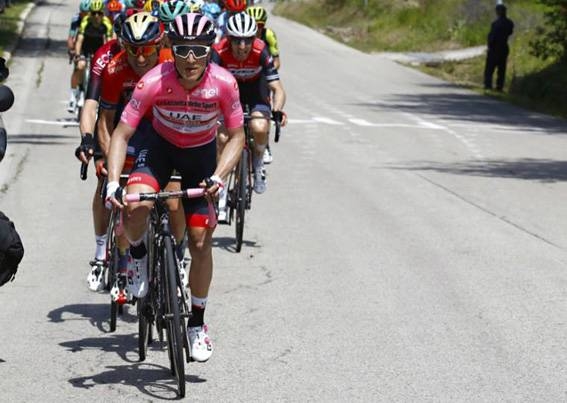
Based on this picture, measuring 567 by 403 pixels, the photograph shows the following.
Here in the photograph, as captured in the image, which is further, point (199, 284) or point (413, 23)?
point (413, 23)

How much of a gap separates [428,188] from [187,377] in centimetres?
921

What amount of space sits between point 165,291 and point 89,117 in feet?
7.90

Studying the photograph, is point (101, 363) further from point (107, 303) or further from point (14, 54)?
point (14, 54)

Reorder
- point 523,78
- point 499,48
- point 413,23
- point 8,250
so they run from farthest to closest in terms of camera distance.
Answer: point 413,23 → point 523,78 → point 499,48 → point 8,250

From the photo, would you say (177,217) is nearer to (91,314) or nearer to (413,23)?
(91,314)

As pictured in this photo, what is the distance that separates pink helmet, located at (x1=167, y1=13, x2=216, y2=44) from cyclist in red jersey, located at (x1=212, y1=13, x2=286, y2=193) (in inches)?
165

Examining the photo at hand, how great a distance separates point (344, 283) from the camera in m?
10.6

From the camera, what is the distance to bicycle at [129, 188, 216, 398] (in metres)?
7.15

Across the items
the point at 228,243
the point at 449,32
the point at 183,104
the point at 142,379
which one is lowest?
the point at 449,32

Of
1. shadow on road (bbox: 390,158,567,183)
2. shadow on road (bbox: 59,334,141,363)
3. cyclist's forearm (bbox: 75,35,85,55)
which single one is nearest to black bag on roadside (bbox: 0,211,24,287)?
shadow on road (bbox: 59,334,141,363)

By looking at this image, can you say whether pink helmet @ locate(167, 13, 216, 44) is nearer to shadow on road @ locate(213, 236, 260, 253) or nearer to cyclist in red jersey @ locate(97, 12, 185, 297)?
cyclist in red jersey @ locate(97, 12, 185, 297)

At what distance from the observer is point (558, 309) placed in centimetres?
969

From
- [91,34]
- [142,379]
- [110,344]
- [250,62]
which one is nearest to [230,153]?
[142,379]

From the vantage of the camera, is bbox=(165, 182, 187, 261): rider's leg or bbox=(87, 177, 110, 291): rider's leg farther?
bbox=(87, 177, 110, 291): rider's leg
